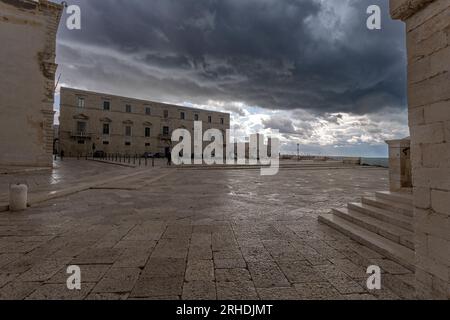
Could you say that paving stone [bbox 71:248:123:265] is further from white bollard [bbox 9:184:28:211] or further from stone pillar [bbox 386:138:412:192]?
stone pillar [bbox 386:138:412:192]

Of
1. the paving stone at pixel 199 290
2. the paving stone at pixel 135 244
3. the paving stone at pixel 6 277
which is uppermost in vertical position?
the paving stone at pixel 135 244

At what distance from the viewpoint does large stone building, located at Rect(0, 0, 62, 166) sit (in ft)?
49.8

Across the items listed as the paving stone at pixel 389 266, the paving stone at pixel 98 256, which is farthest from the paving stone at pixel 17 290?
the paving stone at pixel 389 266

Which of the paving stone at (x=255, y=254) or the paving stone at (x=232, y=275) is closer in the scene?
the paving stone at (x=232, y=275)

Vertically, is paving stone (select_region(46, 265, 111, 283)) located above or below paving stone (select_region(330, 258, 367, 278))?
above

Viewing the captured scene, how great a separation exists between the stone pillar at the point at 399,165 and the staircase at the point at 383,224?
826mm

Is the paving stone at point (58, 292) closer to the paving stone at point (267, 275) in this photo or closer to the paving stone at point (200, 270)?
the paving stone at point (200, 270)

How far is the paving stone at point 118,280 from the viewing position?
223 centimetres

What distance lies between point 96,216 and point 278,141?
48.2 m

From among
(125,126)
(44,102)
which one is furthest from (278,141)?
(44,102)

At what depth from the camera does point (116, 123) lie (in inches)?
1615

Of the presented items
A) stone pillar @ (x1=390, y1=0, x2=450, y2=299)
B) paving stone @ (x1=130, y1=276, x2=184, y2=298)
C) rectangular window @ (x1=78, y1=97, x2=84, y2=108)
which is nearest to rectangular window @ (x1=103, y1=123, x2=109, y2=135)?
rectangular window @ (x1=78, y1=97, x2=84, y2=108)

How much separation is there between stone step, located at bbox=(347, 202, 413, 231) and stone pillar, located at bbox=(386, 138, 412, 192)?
1041mm
